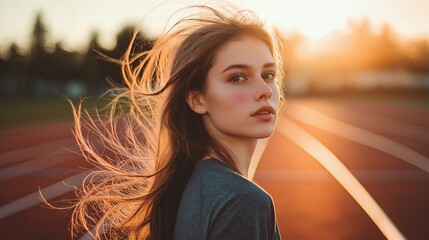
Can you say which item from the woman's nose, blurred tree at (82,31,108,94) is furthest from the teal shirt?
blurred tree at (82,31,108,94)

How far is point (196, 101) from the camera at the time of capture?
83.5 inches

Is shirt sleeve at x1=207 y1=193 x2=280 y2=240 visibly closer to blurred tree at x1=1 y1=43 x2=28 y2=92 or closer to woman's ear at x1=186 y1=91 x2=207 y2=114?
woman's ear at x1=186 y1=91 x2=207 y2=114

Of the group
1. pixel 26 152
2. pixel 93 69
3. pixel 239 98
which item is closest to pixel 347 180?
pixel 239 98

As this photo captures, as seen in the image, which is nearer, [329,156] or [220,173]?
[220,173]

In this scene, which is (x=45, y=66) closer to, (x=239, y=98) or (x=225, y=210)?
(x=239, y=98)

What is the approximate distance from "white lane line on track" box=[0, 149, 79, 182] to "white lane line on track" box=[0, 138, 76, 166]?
0.39m

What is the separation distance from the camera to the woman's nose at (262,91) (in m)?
1.97

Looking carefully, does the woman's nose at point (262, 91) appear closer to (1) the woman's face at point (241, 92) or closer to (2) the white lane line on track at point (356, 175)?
(1) the woman's face at point (241, 92)

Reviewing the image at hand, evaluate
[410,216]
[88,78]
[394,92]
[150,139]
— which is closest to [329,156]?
[410,216]

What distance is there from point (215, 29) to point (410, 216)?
5311 mm

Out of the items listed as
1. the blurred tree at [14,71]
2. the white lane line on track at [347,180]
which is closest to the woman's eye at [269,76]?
the white lane line on track at [347,180]

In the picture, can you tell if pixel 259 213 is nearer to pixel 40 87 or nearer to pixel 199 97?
pixel 199 97

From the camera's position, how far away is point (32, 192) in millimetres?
7781

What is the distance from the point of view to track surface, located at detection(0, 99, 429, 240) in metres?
5.92
